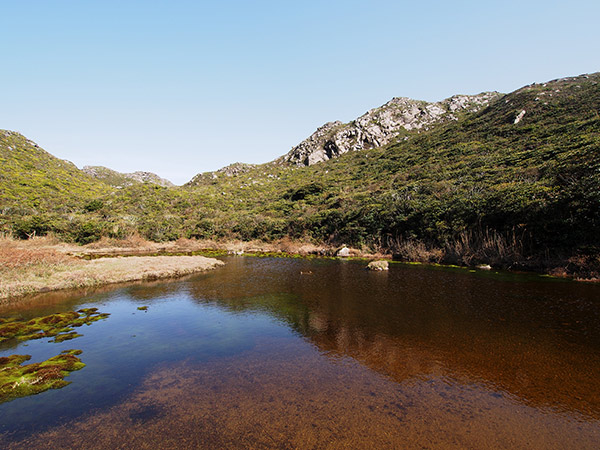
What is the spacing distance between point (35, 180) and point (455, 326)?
81973mm

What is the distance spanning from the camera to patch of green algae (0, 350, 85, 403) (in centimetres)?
650

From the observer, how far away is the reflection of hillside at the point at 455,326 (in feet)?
22.8

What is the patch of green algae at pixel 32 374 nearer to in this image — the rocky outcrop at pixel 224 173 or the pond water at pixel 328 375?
the pond water at pixel 328 375

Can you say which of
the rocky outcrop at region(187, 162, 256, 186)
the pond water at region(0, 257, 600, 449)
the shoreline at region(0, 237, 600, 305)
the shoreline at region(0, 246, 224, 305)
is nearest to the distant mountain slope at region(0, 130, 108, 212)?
the shoreline at region(0, 237, 600, 305)

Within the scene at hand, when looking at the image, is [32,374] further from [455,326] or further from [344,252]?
[344,252]

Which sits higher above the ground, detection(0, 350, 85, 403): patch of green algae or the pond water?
detection(0, 350, 85, 403): patch of green algae

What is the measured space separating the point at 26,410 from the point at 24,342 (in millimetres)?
4990

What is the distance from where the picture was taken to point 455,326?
10539 mm

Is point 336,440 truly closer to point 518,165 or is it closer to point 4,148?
point 518,165

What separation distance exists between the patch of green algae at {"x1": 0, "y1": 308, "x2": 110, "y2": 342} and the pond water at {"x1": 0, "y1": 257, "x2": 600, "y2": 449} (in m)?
0.59

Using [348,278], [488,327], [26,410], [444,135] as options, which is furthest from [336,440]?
[444,135]

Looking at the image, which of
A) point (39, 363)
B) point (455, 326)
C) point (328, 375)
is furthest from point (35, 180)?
point (455, 326)

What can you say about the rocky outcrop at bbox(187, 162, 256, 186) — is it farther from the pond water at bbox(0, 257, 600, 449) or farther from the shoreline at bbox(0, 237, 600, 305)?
the pond water at bbox(0, 257, 600, 449)

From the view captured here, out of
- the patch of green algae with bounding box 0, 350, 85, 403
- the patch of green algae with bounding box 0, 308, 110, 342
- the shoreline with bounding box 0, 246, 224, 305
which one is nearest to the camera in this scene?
the patch of green algae with bounding box 0, 350, 85, 403
